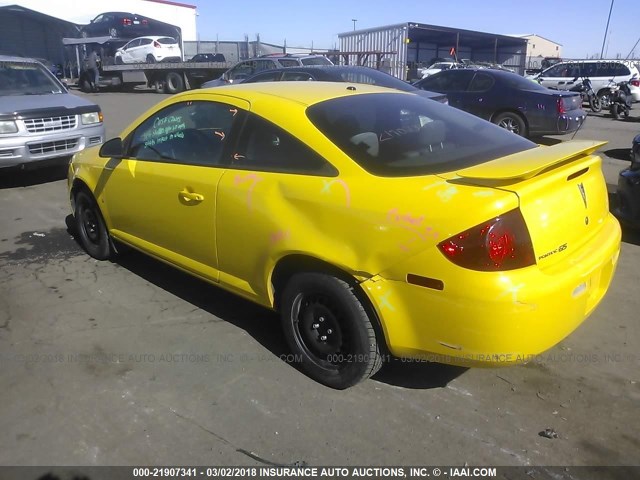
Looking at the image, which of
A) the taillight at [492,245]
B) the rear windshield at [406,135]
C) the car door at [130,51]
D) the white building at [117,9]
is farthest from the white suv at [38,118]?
the white building at [117,9]

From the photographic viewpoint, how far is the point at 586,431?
103 inches

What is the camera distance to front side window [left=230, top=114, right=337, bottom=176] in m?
2.84

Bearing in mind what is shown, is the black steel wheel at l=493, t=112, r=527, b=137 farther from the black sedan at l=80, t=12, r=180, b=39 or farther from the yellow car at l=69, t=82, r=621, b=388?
the black sedan at l=80, t=12, r=180, b=39

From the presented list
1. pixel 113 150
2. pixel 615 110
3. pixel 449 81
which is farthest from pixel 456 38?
pixel 113 150

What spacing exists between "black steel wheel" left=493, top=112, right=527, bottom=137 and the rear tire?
16.0 m

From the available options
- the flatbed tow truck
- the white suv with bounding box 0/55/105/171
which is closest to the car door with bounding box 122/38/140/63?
the flatbed tow truck

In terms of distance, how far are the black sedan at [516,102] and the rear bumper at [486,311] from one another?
26.6ft

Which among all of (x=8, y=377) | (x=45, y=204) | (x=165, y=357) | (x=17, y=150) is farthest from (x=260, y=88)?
(x=17, y=150)

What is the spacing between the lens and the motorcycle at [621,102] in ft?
51.3

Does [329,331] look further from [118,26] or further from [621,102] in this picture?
[118,26]

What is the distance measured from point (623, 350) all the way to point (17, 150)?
23.0 ft

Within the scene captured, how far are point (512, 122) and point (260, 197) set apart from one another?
28.4 feet

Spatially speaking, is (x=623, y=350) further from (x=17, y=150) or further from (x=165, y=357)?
(x=17, y=150)

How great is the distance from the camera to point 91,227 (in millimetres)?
4797
